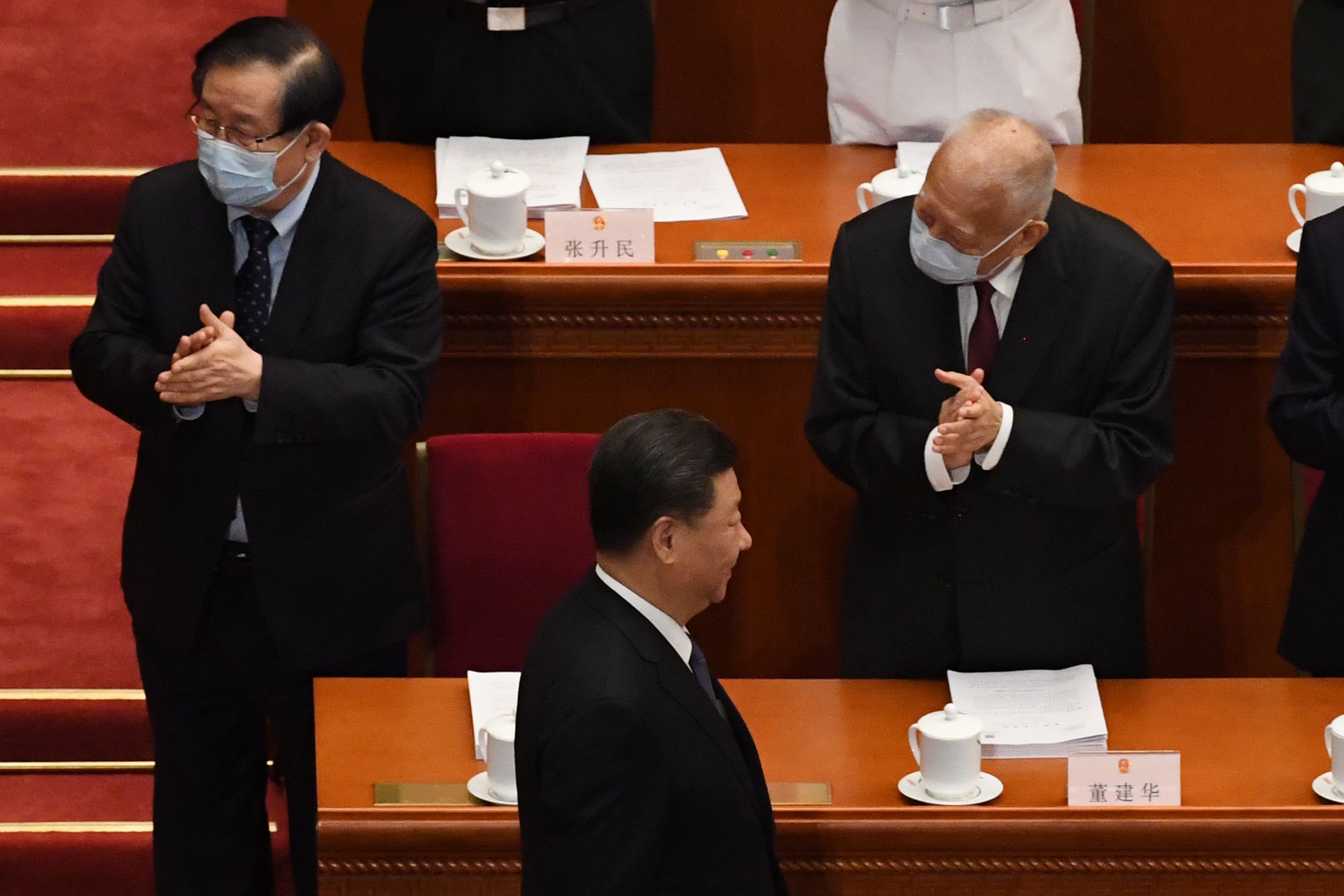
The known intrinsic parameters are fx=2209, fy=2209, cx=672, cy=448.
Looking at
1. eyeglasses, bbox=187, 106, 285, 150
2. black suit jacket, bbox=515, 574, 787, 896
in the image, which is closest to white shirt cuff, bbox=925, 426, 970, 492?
black suit jacket, bbox=515, 574, 787, 896

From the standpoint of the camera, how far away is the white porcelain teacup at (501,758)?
2521mm

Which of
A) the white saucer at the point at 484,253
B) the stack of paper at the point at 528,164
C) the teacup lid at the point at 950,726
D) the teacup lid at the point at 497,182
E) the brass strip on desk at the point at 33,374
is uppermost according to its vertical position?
the teacup lid at the point at 497,182

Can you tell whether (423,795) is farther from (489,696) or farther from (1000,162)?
(1000,162)

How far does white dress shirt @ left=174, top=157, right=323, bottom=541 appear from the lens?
2.88m

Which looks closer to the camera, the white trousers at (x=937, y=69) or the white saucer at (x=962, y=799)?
→ the white saucer at (x=962, y=799)

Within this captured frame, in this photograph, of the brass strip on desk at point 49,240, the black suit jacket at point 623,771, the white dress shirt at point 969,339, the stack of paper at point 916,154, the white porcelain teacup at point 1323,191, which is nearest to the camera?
the black suit jacket at point 623,771

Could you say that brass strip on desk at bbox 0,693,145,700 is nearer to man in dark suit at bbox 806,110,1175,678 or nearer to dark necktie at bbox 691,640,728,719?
man in dark suit at bbox 806,110,1175,678

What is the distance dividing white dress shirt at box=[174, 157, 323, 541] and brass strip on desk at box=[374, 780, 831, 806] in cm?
47

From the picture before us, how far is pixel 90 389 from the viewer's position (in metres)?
2.84

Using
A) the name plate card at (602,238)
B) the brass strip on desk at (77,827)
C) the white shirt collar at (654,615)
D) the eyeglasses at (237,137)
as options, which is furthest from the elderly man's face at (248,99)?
the brass strip on desk at (77,827)

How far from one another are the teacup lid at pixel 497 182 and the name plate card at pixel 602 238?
0.06 m

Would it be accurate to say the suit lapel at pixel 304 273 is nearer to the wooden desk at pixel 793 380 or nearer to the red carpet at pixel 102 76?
the wooden desk at pixel 793 380

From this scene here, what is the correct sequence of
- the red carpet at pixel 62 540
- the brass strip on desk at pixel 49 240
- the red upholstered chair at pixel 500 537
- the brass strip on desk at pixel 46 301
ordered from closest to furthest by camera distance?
1. the red upholstered chair at pixel 500 537
2. the red carpet at pixel 62 540
3. the brass strip on desk at pixel 46 301
4. the brass strip on desk at pixel 49 240

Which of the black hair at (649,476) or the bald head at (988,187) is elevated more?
the bald head at (988,187)
